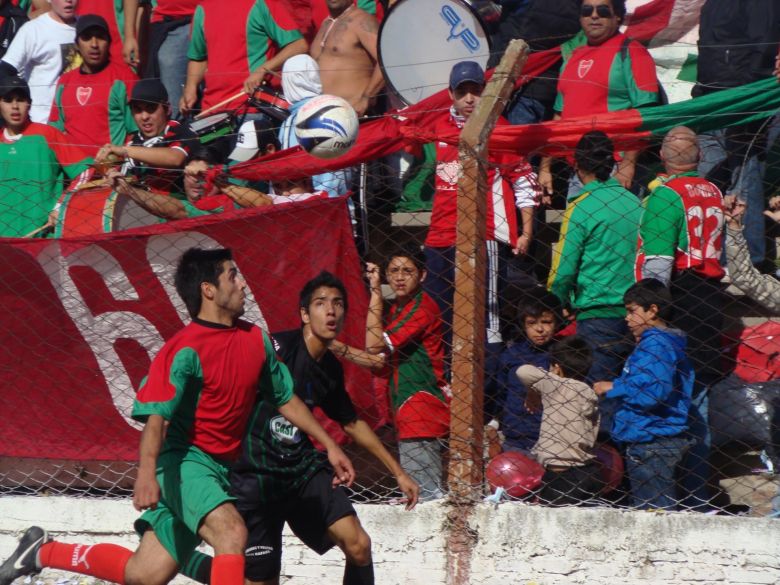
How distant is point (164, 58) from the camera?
9.68m

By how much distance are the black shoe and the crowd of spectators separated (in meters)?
1.95

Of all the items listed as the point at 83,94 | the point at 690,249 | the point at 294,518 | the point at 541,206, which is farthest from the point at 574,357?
the point at 83,94

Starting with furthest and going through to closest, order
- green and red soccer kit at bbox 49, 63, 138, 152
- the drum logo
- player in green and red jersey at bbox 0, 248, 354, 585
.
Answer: green and red soccer kit at bbox 49, 63, 138, 152 → the drum logo → player in green and red jersey at bbox 0, 248, 354, 585

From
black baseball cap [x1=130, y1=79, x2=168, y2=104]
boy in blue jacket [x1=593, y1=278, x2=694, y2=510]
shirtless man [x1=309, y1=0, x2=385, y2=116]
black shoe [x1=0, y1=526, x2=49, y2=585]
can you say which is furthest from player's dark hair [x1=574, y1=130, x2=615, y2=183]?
black shoe [x1=0, y1=526, x2=49, y2=585]

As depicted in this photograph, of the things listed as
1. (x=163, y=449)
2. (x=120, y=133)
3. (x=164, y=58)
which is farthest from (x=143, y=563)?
(x=164, y=58)

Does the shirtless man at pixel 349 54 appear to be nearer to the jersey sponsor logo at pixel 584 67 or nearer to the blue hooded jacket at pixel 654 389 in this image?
the jersey sponsor logo at pixel 584 67

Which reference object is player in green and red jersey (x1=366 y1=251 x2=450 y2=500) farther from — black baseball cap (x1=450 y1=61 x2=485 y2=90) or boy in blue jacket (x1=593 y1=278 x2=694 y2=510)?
black baseball cap (x1=450 y1=61 x2=485 y2=90)

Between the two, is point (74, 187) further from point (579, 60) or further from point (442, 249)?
point (579, 60)

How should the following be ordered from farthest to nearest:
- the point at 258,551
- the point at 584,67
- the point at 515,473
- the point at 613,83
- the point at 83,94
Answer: the point at 83,94, the point at 584,67, the point at 613,83, the point at 515,473, the point at 258,551

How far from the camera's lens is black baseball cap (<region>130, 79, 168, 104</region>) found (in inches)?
324

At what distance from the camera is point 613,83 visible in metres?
8.04

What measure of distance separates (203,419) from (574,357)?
6.95ft

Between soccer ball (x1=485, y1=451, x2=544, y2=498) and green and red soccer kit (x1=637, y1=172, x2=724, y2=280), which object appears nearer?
soccer ball (x1=485, y1=451, x2=544, y2=498)

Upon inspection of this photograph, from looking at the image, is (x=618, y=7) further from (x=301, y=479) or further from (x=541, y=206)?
(x=301, y=479)
